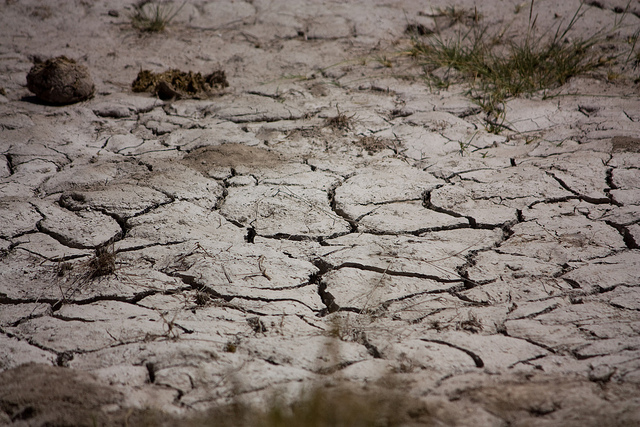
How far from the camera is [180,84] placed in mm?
4258

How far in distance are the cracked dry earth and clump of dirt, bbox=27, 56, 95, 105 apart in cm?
12

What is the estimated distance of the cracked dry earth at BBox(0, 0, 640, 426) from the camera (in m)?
1.59

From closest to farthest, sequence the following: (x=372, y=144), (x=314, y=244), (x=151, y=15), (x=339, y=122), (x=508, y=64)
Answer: (x=314, y=244)
(x=372, y=144)
(x=339, y=122)
(x=508, y=64)
(x=151, y=15)

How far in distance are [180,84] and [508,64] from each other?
8.94 ft

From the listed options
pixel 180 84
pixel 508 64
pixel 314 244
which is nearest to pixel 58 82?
pixel 180 84

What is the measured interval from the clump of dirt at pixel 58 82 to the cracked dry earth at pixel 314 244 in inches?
4.8

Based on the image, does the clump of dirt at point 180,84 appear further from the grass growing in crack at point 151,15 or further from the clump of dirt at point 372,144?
the clump of dirt at point 372,144

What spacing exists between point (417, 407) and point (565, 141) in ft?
8.80

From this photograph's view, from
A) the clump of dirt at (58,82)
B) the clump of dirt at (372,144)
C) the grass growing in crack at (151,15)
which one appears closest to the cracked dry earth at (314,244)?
the clump of dirt at (372,144)

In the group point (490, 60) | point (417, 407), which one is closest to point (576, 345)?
point (417, 407)

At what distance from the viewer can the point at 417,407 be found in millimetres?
1403

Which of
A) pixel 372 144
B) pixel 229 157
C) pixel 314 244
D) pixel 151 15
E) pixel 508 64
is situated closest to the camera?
pixel 314 244

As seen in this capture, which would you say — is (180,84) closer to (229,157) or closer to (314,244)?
(229,157)

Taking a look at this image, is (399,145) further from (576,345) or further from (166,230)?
(576,345)
